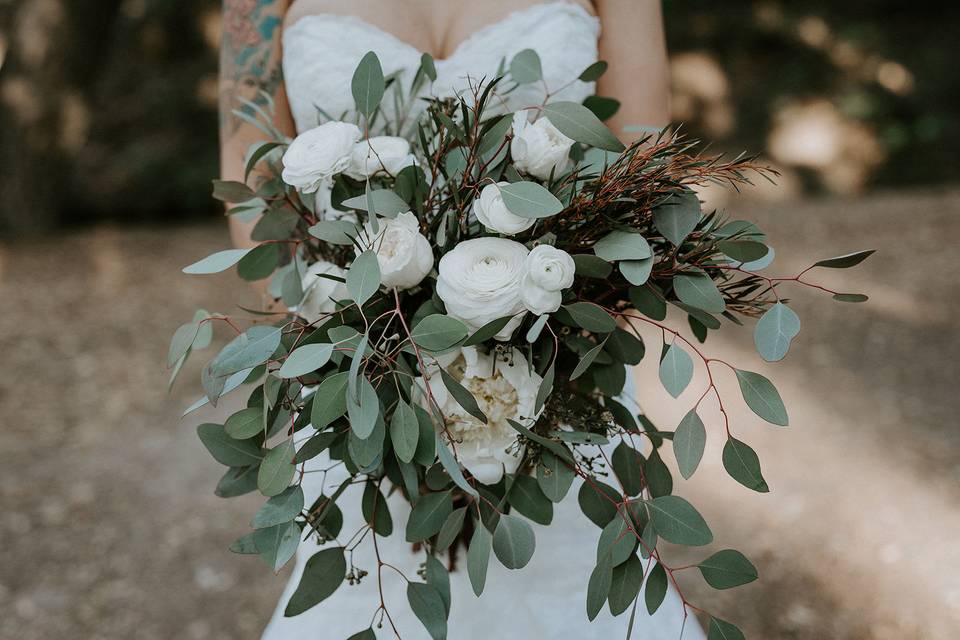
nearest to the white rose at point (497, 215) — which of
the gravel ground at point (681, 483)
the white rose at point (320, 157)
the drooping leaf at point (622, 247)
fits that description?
the drooping leaf at point (622, 247)

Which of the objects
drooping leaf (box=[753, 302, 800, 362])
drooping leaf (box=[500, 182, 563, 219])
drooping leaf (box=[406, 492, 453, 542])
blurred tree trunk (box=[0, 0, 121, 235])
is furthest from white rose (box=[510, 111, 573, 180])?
blurred tree trunk (box=[0, 0, 121, 235])

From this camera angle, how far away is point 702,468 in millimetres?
3586

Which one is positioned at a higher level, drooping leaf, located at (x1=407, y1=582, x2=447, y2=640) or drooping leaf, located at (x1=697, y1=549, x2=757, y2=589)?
drooping leaf, located at (x1=697, y1=549, x2=757, y2=589)

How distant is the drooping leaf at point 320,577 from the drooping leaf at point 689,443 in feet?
1.69

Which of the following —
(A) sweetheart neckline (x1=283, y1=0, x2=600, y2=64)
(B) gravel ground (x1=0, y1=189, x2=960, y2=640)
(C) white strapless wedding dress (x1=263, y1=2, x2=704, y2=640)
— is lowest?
(B) gravel ground (x1=0, y1=189, x2=960, y2=640)

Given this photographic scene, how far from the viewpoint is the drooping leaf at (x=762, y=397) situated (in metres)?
1.04

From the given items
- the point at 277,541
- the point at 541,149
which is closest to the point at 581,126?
the point at 541,149

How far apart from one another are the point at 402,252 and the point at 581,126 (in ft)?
0.98

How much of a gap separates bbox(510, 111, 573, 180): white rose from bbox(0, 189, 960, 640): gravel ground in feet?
6.86

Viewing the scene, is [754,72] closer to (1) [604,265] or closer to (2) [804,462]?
(2) [804,462]

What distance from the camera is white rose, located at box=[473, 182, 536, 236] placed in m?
1.03

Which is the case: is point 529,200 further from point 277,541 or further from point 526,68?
point 277,541

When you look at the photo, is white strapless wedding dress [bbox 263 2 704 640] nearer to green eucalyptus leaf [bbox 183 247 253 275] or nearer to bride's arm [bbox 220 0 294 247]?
bride's arm [bbox 220 0 294 247]

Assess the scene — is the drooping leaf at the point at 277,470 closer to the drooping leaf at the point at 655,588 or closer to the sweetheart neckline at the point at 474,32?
the drooping leaf at the point at 655,588
